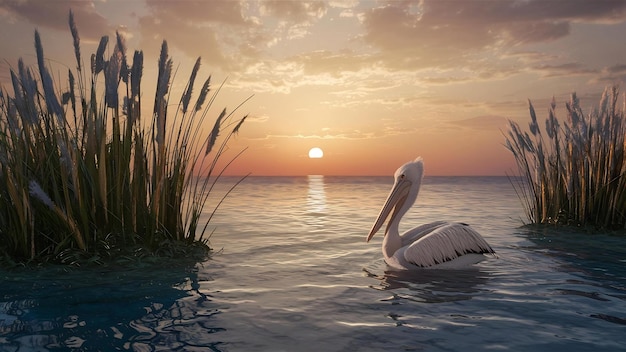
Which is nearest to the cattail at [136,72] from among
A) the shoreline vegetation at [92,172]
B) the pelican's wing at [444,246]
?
the shoreline vegetation at [92,172]

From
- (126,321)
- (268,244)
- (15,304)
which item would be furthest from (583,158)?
(15,304)

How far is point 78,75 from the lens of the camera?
586 centimetres

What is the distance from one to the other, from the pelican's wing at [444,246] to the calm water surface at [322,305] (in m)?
0.20

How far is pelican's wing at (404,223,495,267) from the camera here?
631cm

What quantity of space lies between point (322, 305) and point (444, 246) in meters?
2.25

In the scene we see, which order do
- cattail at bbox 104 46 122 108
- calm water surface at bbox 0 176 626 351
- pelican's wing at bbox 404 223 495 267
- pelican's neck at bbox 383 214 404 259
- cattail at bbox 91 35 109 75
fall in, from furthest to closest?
pelican's neck at bbox 383 214 404 259 → pelican's wing at bbox 404 223 495 267 → cattail at bbox 91 35 109 75 → cattail at bbox 104 46 122 108 → calm water surface at bbox 0 176 626 351

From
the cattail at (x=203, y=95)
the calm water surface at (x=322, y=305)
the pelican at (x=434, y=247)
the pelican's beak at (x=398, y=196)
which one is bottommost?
the calm water surface at (x=322, y=305)

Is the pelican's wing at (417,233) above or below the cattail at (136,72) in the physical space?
below

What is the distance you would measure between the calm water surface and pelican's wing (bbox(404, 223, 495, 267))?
20 cm

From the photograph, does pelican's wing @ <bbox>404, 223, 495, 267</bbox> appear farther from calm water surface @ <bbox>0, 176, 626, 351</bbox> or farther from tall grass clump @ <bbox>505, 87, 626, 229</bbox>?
tall grass clump @ <bbox>505, 87, 626, 229</bbox>

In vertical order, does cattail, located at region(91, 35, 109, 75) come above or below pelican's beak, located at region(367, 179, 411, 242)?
above

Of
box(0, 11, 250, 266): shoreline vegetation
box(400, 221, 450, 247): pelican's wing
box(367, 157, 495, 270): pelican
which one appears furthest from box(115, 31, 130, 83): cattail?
box(400, 221, 450, 247): pelican's wing

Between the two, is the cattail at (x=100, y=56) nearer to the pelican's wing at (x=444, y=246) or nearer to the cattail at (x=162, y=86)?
the cattail at (x=162, y=86)

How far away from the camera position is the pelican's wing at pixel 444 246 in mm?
6309
